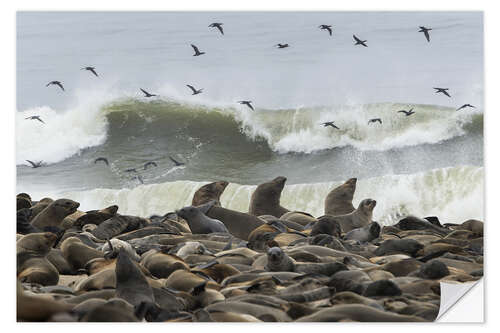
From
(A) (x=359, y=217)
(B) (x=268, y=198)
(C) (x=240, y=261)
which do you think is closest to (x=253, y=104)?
(B) (x=268, y=198)

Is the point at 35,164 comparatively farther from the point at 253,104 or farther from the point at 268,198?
the point at 268,198

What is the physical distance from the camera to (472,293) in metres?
8.20

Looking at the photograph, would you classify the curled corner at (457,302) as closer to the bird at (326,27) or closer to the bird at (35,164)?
the bird at (326,27)

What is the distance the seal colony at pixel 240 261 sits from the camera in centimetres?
700

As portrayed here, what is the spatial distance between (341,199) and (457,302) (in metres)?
2.82

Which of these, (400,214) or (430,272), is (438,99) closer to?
(400,214)

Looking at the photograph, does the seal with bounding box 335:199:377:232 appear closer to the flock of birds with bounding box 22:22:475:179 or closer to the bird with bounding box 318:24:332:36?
the flock of birds with bounding box 22:22:475:179

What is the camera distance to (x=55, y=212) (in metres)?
9.72

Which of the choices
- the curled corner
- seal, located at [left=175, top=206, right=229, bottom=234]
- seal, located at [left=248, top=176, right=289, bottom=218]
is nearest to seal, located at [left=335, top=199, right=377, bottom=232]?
seal, located at [left=248, top=176, right=289, bottom=218]

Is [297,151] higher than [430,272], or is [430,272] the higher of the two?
[297,151]

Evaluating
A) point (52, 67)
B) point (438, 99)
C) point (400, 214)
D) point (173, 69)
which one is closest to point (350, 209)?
point (400, 214)

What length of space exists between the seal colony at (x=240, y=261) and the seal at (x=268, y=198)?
1cm

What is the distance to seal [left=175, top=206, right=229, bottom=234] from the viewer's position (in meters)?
9.59
